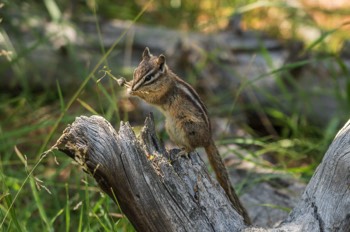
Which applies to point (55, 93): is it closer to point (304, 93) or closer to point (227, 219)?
point (304, 93)

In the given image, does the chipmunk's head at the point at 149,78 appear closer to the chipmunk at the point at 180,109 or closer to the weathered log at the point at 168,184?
the chipmunk at the point at 180,109

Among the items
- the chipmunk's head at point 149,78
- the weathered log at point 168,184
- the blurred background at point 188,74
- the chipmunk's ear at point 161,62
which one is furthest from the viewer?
the blurred background at point 188,74

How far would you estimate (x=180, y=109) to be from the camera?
15.0 feet

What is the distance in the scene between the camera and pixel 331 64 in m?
7.23

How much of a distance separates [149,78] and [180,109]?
321mm

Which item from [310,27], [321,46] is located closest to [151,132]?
[321,46]

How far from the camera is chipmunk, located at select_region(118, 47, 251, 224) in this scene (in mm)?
4461

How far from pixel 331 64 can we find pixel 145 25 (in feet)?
8.05

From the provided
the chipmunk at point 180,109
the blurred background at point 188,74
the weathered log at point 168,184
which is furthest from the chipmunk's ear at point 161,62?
the blurred background at point 188,74

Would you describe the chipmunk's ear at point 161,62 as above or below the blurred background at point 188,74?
above

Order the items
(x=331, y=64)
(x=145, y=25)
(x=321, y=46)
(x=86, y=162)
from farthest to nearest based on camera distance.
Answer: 1. (x=145, y=25)
2. (x=321, y=46)
3. (x=331, y=64)
4. (x=86, y=162)

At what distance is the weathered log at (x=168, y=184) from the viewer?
3473mm

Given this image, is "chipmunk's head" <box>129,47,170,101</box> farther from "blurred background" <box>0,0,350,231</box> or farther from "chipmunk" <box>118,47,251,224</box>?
"blurred background" <box>0,0,350,231</box>

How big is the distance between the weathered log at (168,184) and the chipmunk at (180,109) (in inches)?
19.9
